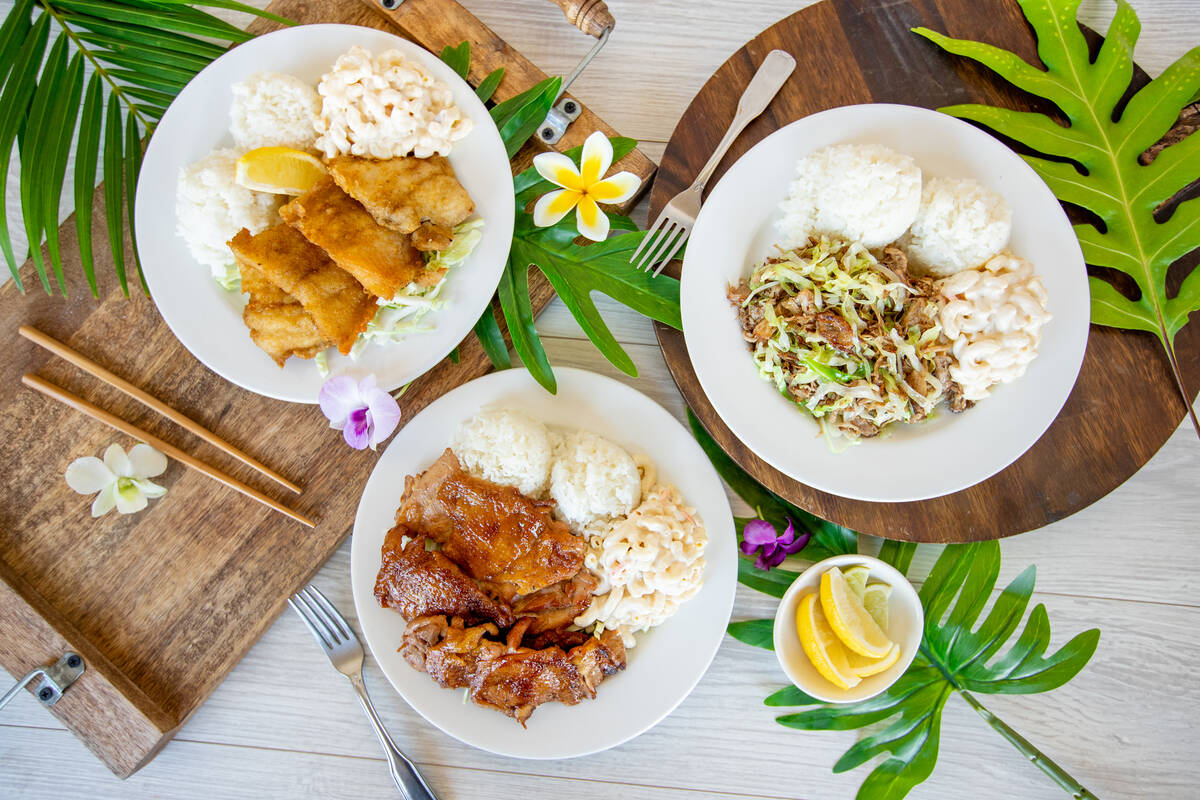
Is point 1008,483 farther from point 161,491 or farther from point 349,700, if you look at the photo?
point 161,491

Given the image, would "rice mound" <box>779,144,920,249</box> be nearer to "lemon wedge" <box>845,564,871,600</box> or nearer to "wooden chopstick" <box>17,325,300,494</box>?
"lemon wedge" <box>845,564,871,600</box>

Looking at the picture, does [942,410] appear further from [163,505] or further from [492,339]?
[163,505]

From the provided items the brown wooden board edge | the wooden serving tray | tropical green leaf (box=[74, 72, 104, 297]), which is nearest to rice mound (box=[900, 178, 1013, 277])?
the wooden serving tray

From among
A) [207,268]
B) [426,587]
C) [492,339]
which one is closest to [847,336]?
[492,339]

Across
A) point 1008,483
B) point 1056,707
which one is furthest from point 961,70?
point 1056,707

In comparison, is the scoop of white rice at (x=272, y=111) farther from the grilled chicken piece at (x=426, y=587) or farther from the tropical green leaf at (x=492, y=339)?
the grilled chicken piece at (x=426, y=587)
